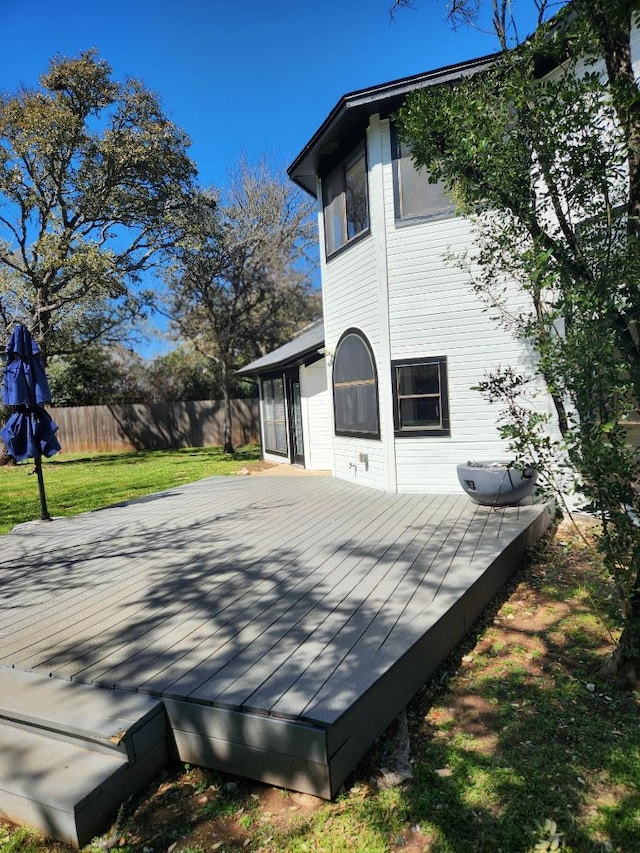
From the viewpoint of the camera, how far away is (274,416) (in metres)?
13.2

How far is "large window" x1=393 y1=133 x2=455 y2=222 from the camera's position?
7062 millimetres

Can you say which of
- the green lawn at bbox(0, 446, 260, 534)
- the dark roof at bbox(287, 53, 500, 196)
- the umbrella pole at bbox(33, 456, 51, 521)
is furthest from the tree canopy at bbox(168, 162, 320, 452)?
the umbrella pole at bbox(33, 456, 51, 521)

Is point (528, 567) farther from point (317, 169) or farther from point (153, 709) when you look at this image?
point (317, 169)

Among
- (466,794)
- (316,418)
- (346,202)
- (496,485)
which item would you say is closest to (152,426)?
(316,418)

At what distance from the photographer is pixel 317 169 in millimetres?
8992

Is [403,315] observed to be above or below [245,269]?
below

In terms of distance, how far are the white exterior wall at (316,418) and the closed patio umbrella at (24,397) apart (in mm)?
5692

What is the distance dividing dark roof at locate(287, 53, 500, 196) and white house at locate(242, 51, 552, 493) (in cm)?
2

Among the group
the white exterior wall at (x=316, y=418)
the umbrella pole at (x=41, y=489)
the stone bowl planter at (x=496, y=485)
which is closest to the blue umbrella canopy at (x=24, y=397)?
the umbrella pole at (x=41, y=489)

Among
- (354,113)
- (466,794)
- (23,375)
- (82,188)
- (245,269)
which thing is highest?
(82,188)

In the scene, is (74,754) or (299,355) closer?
(74,754)

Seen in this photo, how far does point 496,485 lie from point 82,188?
556 inches

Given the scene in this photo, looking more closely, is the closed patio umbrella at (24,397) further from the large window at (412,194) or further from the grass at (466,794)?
the large window at (412,194)

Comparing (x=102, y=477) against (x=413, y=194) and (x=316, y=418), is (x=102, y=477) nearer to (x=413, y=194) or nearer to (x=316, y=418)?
(x=316, y=418)
